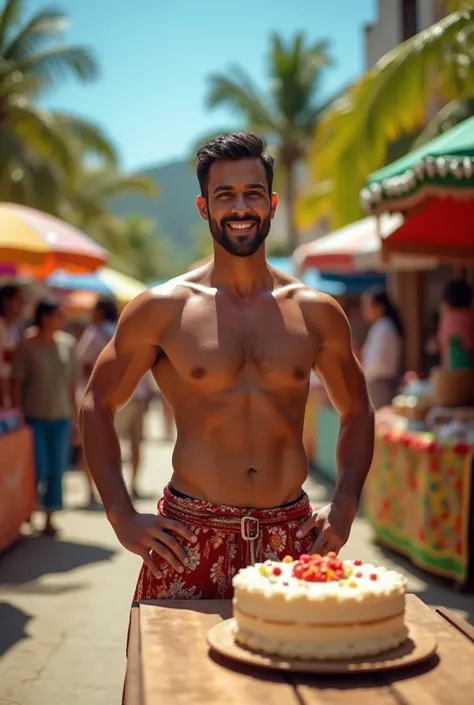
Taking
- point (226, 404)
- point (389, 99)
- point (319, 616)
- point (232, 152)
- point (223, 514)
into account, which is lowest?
point (319, 616)

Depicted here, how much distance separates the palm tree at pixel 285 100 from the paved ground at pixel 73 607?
29483 mm

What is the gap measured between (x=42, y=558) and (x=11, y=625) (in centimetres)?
204

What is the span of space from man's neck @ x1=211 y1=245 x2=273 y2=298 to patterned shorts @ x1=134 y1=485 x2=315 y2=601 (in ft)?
2.12

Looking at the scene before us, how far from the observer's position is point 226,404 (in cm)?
332

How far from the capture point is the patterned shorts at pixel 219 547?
332 cm

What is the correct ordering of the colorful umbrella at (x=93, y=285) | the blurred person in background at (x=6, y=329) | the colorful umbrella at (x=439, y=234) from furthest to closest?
the colorful umbrella at (x=93, y=285)
the blurred person in background at (x=6, y=329)
the colorful umbrella at (x=439, y=234)

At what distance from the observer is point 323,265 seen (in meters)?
12.4

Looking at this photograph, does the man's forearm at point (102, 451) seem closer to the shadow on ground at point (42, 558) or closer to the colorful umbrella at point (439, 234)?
the shadow on ground at point (42, 558)

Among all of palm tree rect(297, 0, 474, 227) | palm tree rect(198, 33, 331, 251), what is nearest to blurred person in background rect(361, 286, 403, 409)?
palm tree rect(297, 0, 474, 227)

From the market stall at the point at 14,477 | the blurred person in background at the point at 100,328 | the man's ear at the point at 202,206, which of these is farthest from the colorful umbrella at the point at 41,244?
the man's ear at the point at 202,206

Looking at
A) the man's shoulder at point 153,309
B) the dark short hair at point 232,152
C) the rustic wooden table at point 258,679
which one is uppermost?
the dark short hair at point 232,152

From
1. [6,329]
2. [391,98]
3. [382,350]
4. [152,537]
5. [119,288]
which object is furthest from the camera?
[119,288]

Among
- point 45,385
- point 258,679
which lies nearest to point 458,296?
point 45,385

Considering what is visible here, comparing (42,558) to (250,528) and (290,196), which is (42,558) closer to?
(250,528)
